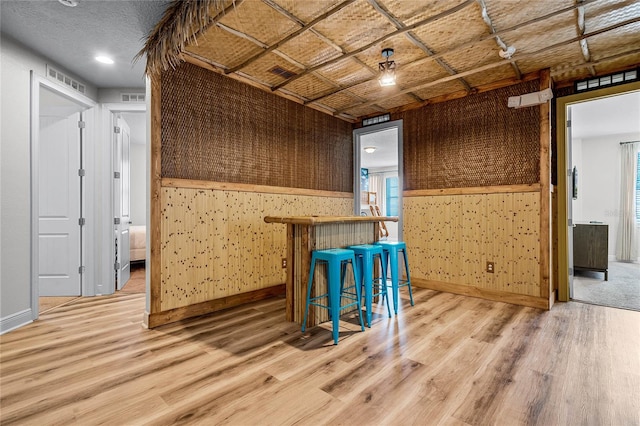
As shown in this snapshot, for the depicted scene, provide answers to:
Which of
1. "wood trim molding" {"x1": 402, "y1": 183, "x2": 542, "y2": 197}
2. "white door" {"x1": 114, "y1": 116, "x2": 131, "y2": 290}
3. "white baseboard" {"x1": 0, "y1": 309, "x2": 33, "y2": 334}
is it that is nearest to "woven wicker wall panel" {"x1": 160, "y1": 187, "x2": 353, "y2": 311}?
"white baseboard" {"x1": 0, "y1": 309, "x2": 33, "y2": 334}

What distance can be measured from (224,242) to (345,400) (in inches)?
89.2

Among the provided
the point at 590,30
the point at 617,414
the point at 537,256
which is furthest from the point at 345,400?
the point at 590,30

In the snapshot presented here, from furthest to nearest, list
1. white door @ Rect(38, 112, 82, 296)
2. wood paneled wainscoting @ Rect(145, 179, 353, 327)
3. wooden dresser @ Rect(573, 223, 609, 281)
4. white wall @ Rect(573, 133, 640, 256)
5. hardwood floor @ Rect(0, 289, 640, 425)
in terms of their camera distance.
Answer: white wall @ Rect(573, 133, 640, 256) → wooden dresser @ Rect(573, 223, 609, 281) → white door @ Rect(38, 112, 82, 296) → wood paneled wainscoting @ Rect(145, 179, 353, 327) → hardwood floor @ Rect(0, 289, 640, 425)

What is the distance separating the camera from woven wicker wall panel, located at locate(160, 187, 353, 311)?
3107 mm

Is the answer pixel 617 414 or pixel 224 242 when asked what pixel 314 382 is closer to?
pixel 617 414

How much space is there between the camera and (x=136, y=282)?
4.85 m

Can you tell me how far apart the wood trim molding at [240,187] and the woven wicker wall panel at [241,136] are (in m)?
0.05

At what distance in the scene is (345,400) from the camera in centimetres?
181

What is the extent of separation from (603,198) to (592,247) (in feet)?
9.07

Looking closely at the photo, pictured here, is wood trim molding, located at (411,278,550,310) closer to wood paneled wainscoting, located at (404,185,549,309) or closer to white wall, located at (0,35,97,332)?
wood paneled wainscoting, located at (404,185,549,309)

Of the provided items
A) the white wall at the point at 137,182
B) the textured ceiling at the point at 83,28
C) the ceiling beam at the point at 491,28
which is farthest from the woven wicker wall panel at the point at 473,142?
the white wall at the point at 137,182

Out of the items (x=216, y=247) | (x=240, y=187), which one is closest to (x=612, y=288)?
(x=240, y=187)

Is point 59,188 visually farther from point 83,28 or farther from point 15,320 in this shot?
point 83,28

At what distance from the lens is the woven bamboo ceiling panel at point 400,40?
2.44 meters
